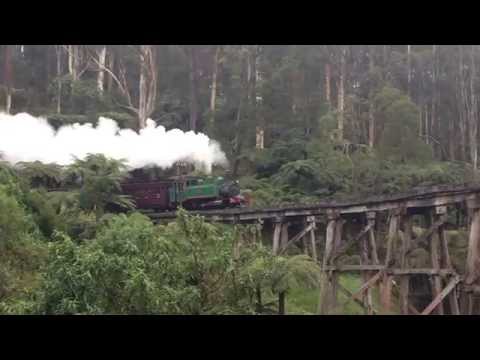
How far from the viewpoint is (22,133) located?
2341 centimetres

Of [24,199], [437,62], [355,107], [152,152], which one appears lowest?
[24,199]

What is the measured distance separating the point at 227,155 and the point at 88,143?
24.0ft

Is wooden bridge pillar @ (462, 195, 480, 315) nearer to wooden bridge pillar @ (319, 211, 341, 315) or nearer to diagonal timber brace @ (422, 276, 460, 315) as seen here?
diagonal timber brace @ (422, 276, 460, 315)

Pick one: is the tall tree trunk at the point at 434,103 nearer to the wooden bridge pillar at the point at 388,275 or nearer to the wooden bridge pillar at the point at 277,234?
the wooden bridge pillar at the point at 277,234

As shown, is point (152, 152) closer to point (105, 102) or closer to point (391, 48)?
point (105, 102)

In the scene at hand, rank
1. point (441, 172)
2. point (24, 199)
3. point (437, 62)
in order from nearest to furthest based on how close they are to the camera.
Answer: point (24, 199)
point (441, 172)
point (437, 62)

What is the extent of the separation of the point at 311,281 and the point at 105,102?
20393mm

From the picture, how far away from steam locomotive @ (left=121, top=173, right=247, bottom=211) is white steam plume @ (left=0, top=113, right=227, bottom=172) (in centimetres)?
221

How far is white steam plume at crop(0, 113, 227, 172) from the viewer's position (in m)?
22.4

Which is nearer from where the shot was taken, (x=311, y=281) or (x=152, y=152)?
(x=311, y=281)

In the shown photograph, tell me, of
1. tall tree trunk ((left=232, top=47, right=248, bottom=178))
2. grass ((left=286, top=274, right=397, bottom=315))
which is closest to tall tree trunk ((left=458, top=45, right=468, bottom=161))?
tall tree trunk ((left=232, top=47, right=248, bottom=178))

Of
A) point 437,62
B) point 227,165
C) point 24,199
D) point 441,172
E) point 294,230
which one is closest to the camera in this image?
point 24,199

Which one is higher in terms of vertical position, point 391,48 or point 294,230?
point 391,48
